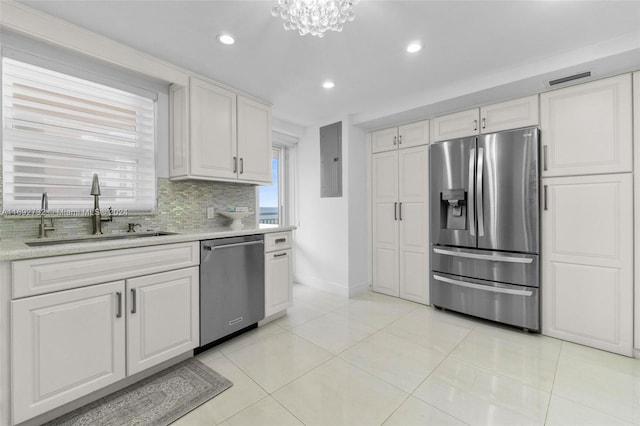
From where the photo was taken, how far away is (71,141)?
2.03 m

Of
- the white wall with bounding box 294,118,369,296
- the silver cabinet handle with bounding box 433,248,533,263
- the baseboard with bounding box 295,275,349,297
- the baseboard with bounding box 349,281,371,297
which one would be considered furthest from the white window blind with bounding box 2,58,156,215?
the silver cabinet handle with bounding box 433,248,533,263

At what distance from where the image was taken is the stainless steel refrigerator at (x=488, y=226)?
8.17ft

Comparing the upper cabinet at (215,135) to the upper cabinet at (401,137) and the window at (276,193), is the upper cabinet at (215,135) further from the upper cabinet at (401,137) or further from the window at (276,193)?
the upper cabinet at (401,137)

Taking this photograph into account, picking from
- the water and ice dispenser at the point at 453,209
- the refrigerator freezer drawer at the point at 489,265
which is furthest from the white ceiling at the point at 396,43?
the refrigerator freezer drawer at the point at 489,265

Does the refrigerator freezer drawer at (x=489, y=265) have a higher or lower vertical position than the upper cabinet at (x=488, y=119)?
lower

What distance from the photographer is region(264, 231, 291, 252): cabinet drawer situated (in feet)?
8.59

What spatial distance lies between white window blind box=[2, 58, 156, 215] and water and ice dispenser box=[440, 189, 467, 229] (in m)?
2.84

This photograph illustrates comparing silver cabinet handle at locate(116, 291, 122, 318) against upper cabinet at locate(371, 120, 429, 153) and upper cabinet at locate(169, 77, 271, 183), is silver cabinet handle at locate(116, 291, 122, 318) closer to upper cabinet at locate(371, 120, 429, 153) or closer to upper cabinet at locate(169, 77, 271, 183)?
upper cabinet at locate(169, 77, 271, 183)

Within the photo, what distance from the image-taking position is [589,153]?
7.47ft

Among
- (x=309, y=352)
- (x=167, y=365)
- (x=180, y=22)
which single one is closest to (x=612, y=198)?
(x=309, y=352)

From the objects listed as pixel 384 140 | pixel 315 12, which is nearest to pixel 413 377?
pixel 315 12

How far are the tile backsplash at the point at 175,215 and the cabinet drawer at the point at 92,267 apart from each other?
637mm

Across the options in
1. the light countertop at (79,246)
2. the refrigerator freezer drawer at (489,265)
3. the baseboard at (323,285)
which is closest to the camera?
the light countertop at (79,246)

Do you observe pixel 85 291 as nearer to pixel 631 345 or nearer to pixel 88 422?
pixel 88 422
